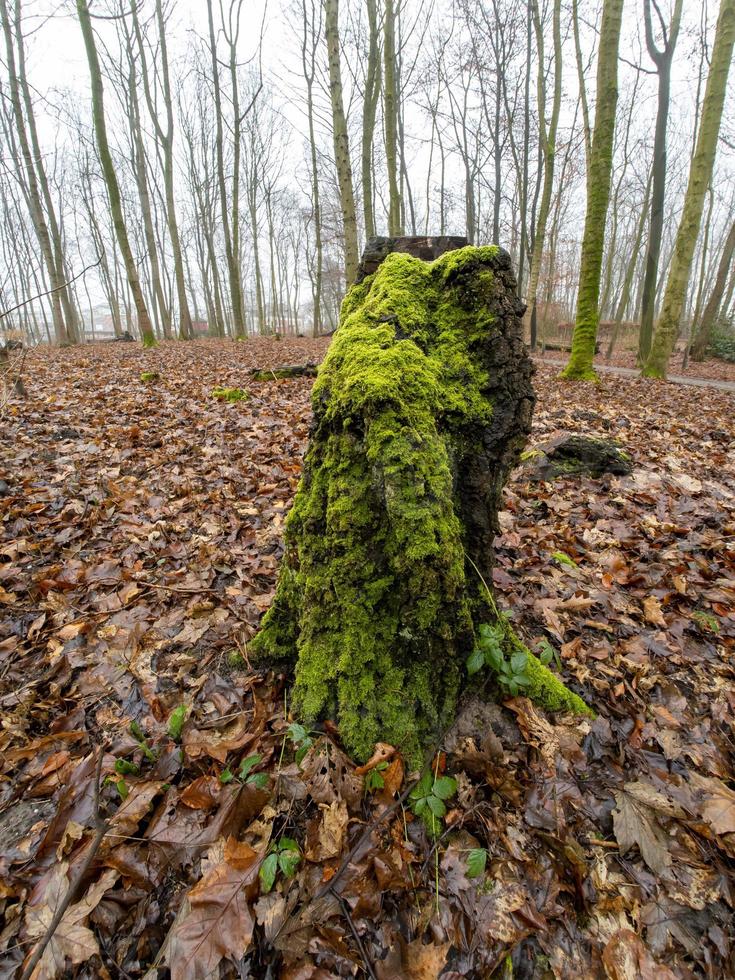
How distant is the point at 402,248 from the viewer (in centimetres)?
247

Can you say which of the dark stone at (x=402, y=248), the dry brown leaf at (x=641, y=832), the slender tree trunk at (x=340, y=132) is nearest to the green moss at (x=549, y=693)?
the dry brown leaf at (x=641, y=832)

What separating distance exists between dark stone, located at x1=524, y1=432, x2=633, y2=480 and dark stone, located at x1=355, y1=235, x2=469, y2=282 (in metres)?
2.92

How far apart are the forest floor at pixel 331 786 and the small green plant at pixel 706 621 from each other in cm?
1

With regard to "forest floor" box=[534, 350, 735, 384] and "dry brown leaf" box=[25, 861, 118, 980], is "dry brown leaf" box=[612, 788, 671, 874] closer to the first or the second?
"dry brown leaf" box=[25, 861, 118, 980]

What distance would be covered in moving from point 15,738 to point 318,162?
72.3 feet

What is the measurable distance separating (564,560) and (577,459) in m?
2.04

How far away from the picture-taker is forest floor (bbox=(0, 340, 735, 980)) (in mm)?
1417

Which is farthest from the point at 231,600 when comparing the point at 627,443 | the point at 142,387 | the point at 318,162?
the point at 318,162

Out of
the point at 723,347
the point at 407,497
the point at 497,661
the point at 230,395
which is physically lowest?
the point at 497,661

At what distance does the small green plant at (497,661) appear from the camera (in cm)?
192

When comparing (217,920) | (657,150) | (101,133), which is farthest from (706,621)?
(657,150)

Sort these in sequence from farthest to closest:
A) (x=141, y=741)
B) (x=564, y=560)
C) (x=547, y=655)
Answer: (x=564, y=560) → (x=547, y=655) → (x=141, y=741)

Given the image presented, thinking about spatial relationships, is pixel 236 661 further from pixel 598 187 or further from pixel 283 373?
pixel 598 187

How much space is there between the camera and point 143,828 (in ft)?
5.58
